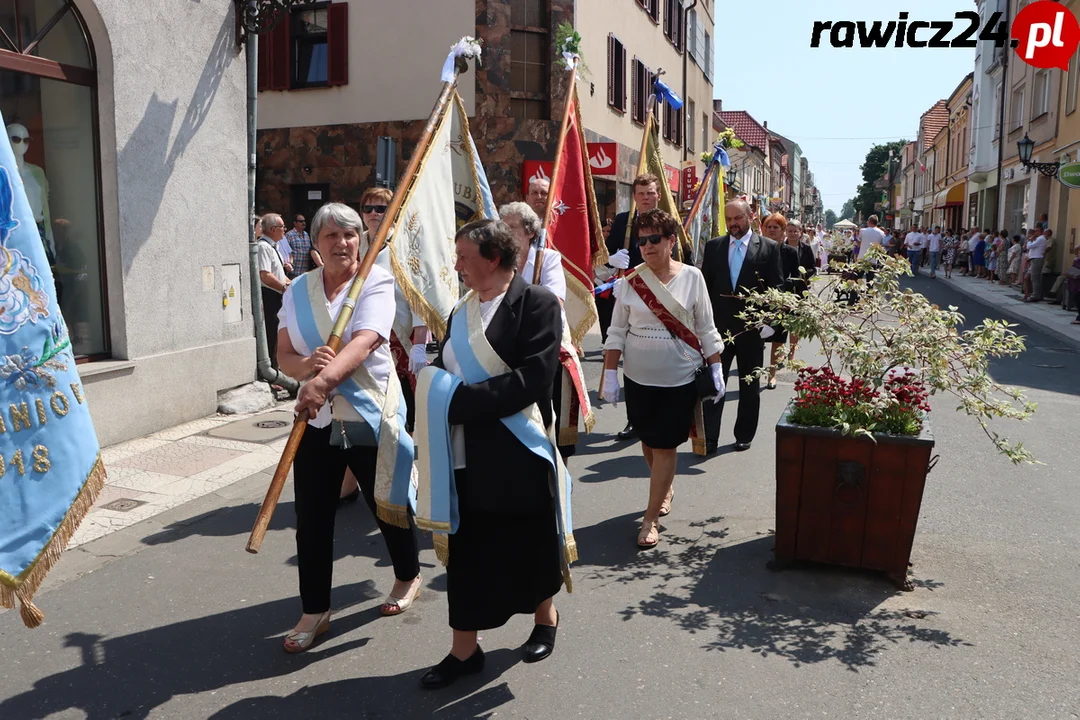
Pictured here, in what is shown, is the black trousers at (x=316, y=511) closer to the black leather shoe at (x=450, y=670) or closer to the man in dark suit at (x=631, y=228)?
the black leather shoe at (x=450, y=670)

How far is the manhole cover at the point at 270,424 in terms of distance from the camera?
7.65 m

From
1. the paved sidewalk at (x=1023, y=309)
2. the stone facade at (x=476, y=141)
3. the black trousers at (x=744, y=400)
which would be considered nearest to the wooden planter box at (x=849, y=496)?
the black trousers at (x=744, y=400)

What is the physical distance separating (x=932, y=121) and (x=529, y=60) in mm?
55787

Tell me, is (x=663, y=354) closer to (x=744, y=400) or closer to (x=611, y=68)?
(x=744, y=400)

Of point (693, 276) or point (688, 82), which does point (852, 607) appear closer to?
point (693, 276)

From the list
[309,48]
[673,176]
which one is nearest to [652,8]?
[673,176]

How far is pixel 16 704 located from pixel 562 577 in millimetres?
2082

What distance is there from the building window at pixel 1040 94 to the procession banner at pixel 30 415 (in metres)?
26.9

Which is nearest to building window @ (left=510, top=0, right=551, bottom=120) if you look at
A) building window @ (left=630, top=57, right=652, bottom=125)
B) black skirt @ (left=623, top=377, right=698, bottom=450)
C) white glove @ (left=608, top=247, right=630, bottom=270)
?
building window @ (left=630, top=57, right=652, bottom=125)

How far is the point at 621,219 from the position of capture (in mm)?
8609

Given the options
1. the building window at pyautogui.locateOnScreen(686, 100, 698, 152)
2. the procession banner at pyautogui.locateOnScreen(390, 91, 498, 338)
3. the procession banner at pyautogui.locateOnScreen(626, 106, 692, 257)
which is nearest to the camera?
the procession banner at pyautogui.locateOnScreen(390, 91, 498, 338)

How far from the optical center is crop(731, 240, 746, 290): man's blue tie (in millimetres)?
7059

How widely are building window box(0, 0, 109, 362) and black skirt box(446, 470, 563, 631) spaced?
4.82 m

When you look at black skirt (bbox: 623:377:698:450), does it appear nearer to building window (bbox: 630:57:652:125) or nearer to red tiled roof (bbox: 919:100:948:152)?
building window (bbox: 630:57:652:125)
